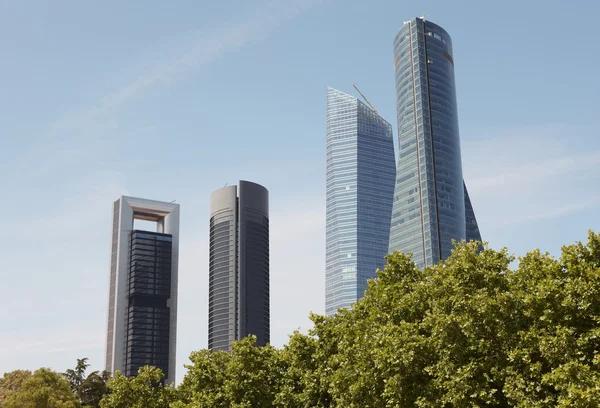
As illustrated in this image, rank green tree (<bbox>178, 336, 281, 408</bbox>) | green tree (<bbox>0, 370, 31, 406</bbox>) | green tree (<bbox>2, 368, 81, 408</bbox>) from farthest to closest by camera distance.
→ green tree (<bbox>0, 370, 31, 406</bbox>), green tree (<bbox>2, 368, 81, 408</bbox>), green tree (<bbox>178, 336, 281, 408</bbox>)

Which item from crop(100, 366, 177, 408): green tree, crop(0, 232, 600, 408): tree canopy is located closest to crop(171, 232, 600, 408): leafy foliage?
crop(0, 232, 600, 408): tree canopy

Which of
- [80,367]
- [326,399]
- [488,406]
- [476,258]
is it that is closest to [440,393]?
[488,406]

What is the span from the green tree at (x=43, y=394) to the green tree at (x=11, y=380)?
70.4 feet

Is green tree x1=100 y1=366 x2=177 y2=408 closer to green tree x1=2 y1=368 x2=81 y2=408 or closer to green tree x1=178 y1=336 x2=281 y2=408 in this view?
green tree x1=178 y1=336 x2=281 y2=408

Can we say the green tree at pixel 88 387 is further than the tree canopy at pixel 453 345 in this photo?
Yes

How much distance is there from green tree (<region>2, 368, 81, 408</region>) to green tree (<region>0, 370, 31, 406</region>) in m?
21.5

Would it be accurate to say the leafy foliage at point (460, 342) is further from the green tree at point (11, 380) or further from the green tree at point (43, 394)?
the green tree at point (11, 380)

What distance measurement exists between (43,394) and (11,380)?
1111 inches

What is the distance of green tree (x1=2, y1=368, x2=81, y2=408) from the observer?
234 ft

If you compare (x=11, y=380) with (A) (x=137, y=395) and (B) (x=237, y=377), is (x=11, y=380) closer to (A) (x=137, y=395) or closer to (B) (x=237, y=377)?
(A) (x=137, y=395)

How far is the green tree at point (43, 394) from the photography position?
71.3 meters

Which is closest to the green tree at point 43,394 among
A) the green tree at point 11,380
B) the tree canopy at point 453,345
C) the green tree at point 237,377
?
the green tree at point 11,380

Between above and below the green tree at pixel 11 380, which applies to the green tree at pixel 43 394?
below

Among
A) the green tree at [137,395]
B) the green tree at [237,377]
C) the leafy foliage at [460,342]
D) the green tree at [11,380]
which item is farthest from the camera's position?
the green tree at [11,380]
